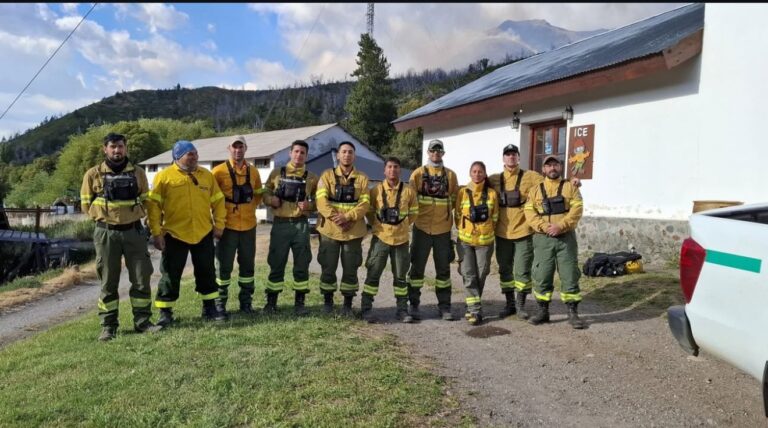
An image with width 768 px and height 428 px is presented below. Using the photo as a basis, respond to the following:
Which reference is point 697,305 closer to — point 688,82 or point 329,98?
point 688,82

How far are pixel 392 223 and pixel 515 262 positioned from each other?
1598mm

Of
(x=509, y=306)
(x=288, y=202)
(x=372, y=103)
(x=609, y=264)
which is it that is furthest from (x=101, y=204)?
(x=372, y=103)

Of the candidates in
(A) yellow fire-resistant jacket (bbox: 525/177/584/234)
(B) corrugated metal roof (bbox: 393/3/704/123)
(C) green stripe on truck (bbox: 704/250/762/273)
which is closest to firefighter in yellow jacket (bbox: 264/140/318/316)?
(A) yellow fire-resistant jacket (bbox: 525/177/584/234)

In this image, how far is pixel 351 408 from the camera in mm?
3342

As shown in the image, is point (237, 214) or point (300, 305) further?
point (300, 305)

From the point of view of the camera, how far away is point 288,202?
5887 mm

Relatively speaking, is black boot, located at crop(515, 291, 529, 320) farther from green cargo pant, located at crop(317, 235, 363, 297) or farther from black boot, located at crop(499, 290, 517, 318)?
green cargo pant, located at crop(317, 235, 363, 297)

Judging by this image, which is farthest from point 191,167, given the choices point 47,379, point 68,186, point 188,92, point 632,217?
point 188,92

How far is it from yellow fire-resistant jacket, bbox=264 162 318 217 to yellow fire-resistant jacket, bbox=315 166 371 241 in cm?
24

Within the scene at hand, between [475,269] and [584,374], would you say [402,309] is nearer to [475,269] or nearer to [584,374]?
[475,269]

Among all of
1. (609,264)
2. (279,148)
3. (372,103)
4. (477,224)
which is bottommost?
(609,264)

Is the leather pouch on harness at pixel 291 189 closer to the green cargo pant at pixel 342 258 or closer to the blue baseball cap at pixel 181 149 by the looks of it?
the green cargo pant at pixel 342 258

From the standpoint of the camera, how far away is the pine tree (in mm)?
42875

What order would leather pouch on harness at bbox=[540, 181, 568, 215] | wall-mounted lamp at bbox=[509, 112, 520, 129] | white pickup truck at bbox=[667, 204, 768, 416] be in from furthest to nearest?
wall-mounted lamp at bbox=[509, 112, 520, 129] < leather pouch on harness at bbox=[540, 181, 568, 215] < white pickup truck at bbox=[667, 204, 768, 416]
